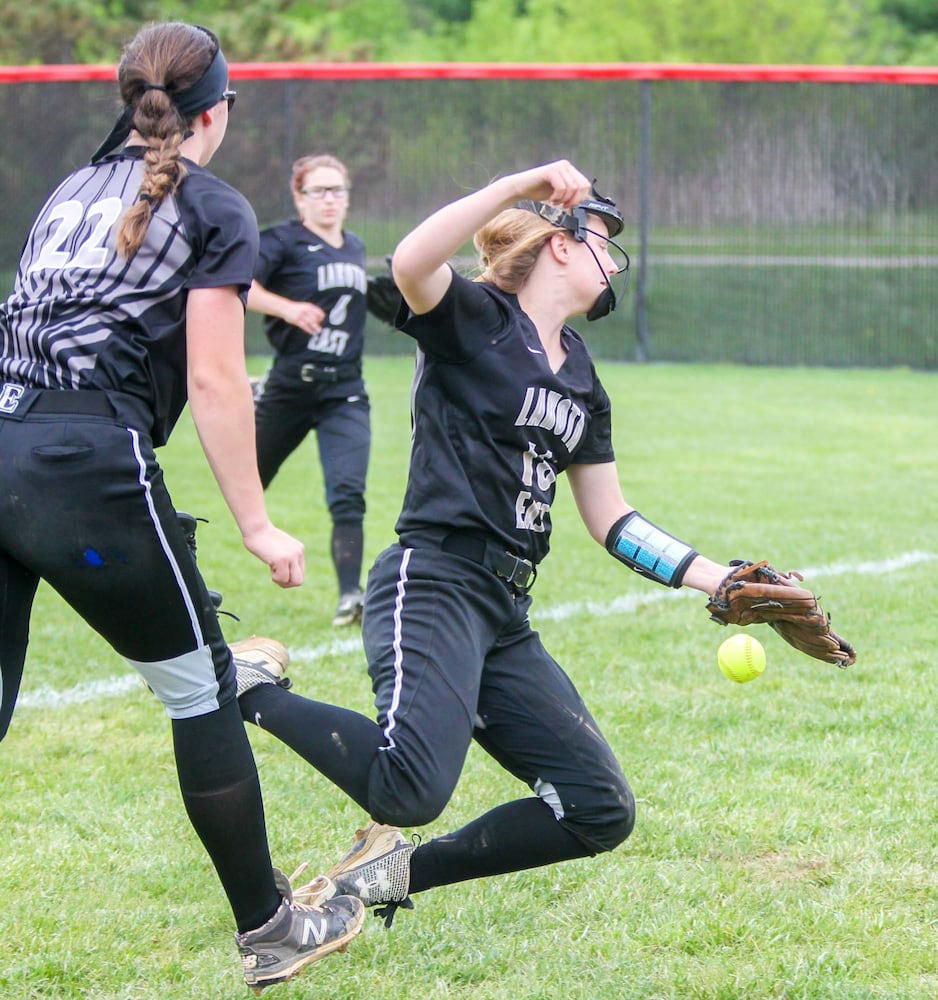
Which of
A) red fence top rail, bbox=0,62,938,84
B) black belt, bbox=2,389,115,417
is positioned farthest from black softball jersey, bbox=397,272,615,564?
red fence top rail, bbox=0,62,938,84

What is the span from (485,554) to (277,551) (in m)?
0.56

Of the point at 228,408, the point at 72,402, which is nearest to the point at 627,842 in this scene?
the point at 228,408

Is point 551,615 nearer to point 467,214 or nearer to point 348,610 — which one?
point 348,610

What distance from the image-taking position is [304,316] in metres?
6.51

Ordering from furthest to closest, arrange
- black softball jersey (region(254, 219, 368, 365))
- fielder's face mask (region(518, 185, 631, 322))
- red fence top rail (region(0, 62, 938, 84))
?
red fence top rail (region(0, 62, 938, 84)) → black softball jersey (region(254, 219, 368, 365)) → fielder's face mask (region(518, 185, 631, 322))

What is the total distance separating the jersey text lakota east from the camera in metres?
3.25

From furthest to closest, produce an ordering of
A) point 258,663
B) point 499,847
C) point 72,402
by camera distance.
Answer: point 258,663 < point 499,847 < point 72,402

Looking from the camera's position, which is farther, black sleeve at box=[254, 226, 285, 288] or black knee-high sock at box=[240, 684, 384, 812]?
black sleeve at box=[254, 226, 285, 288]

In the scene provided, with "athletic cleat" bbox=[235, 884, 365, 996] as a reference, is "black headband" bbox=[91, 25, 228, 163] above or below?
above

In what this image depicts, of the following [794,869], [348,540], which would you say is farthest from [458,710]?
[348,540]

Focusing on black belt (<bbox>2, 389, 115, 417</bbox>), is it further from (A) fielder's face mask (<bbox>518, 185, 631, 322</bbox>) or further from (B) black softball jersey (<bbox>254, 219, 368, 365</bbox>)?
(B) black softball jersey (<bbox>254, 219, 368, 365</bbox>)

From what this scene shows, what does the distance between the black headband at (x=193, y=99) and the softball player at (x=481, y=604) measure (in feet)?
1.75

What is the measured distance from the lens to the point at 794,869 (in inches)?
145

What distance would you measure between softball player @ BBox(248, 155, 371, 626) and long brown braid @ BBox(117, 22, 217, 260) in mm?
3481
